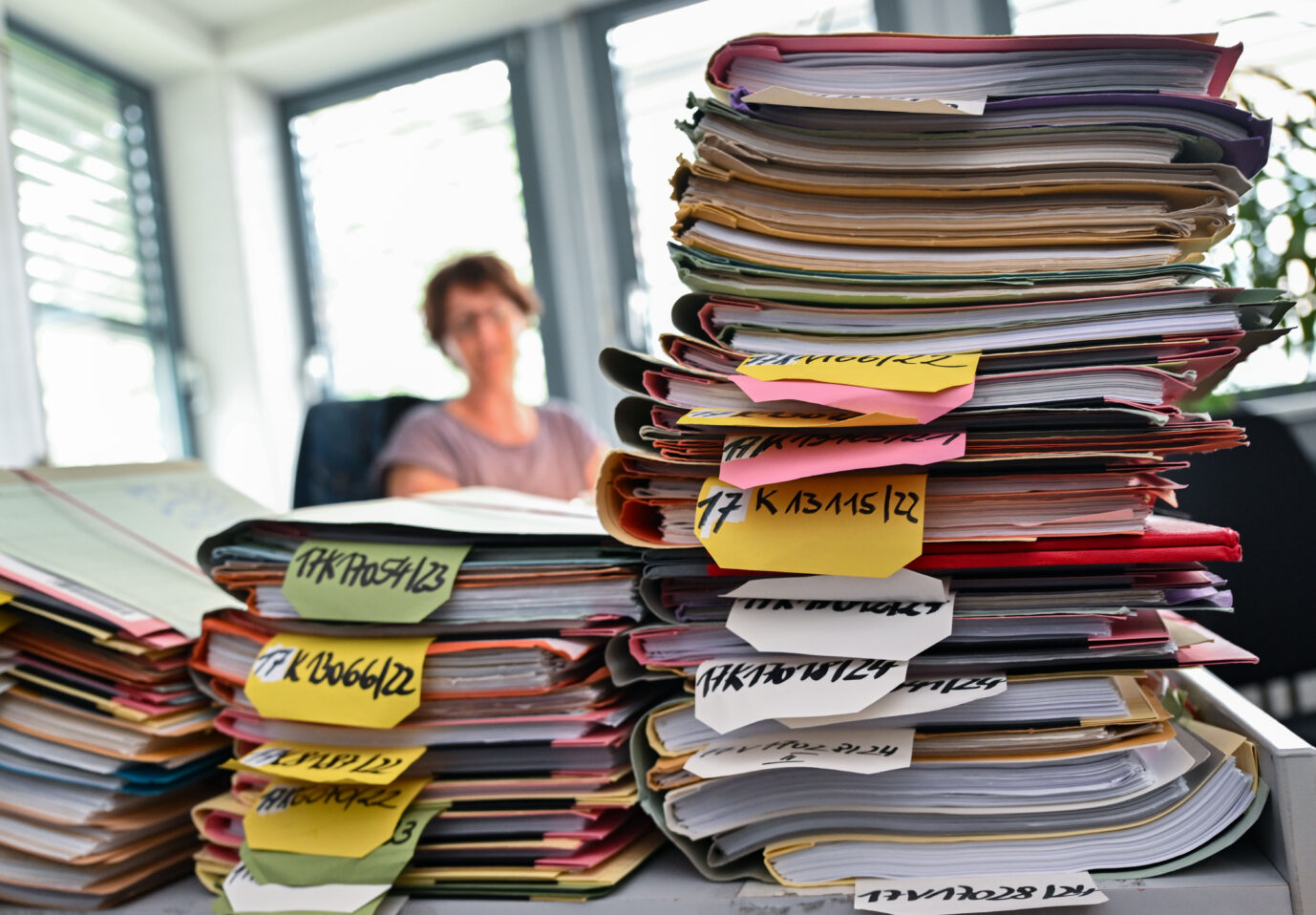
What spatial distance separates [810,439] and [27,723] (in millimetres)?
553

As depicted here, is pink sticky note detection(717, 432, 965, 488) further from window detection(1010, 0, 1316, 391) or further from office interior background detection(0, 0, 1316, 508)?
office interior background detection(0, 0, 1316, 508)

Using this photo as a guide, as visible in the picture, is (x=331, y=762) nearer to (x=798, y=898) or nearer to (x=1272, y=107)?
(x=798, y=898)

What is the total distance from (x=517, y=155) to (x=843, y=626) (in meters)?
2.67

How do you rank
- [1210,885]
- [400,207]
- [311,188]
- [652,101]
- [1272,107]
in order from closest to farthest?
1. [1210,885]
2. [1272,107]
3. [652,101]
4. [400,207]
5. [311,188]

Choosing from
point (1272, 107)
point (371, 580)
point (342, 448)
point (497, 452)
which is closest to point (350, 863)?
point (371, 580)

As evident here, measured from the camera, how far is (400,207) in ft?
10.0

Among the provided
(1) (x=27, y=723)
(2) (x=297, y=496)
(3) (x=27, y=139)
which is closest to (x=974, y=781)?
(1) (x=27, y=723)

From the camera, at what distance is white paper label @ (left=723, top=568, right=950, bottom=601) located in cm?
51

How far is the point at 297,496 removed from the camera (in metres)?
1.84

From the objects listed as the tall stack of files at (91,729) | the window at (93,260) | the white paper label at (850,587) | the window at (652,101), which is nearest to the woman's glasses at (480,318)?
the window at (652,101)

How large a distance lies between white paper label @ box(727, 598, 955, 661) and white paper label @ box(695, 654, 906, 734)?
0.01 metres

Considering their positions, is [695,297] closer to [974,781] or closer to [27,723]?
[974,781]

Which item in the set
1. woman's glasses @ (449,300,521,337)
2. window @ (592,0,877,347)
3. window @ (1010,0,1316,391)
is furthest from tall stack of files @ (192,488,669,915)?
window @ (592,0,877,347)

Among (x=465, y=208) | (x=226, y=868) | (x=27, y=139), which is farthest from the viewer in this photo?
(x=465, y=208)
